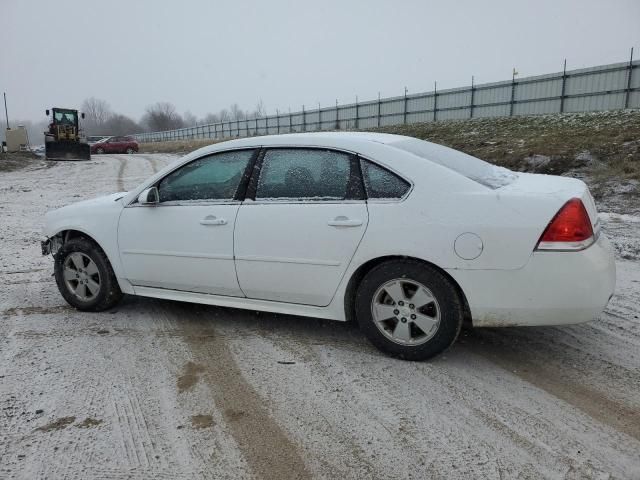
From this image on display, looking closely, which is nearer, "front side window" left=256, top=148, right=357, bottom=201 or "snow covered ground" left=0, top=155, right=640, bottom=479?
"snow covered ground" left=0, top=155, right=640, bottom=479

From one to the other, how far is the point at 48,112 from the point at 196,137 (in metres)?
34.5

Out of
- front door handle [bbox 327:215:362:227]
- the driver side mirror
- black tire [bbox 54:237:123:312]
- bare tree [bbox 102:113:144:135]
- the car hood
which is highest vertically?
bare tree [bbox 102:113:144:135]

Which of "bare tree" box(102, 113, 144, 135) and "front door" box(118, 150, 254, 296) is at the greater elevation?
"bare tree" box(102, 113, 144, 135)

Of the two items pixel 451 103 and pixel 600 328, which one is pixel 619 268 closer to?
pixel 600 328

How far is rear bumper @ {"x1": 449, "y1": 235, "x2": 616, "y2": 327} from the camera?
301 centimetres

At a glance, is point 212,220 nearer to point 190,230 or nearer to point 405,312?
point 190,230

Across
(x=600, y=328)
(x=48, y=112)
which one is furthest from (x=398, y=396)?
(x=48, y=112)

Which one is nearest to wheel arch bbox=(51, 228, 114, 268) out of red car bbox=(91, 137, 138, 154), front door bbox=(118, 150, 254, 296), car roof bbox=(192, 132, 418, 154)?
front door bbox=(118, 150, 254, 296)

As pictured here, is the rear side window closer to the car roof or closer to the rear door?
the rear door

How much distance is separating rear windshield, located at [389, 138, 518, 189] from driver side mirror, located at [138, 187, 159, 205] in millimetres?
1973

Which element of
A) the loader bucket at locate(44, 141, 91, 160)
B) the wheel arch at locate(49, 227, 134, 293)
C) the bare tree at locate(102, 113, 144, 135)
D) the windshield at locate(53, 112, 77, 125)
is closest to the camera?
the wheel arch at locate(49, 227, 134, 293)

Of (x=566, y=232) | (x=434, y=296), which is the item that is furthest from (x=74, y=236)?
(x=566, y=232)

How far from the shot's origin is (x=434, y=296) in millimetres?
3252

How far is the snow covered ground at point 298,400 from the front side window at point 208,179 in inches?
42.9
